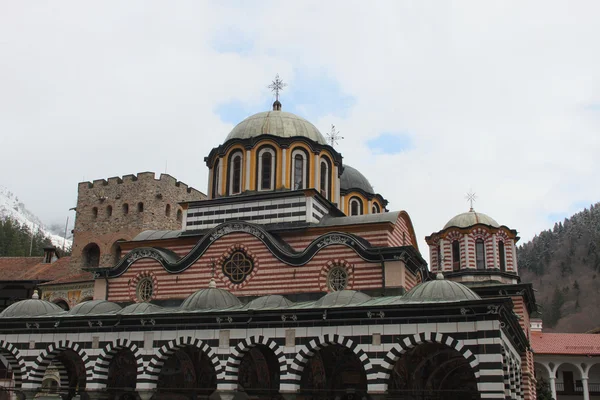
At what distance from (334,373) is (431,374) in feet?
12.0

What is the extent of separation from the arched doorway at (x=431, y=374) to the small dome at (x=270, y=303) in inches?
163

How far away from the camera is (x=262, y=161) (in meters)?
28.3

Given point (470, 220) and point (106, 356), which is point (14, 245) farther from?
point (106, 356)

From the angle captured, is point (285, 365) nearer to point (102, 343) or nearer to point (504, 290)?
point (102, 343)

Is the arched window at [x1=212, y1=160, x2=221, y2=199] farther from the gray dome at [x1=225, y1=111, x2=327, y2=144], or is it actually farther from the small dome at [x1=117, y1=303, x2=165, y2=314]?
the small dome at [x1=117, y1=303, x2=165, y2=314]

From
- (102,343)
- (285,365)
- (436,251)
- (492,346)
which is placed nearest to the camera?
(492,346)

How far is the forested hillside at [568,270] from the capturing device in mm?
91688

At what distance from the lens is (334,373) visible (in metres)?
22.5

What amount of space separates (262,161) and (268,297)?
25.2 ft

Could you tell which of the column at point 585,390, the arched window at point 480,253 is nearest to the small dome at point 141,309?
the arched window at point 480,253

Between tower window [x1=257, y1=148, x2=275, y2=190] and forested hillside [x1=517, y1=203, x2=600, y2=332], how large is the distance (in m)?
69.9

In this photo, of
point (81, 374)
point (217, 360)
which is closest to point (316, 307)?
point (217, 360)

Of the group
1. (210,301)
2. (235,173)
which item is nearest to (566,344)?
(235,173)

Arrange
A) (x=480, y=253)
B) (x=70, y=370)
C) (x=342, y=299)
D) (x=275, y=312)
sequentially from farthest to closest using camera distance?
1. (x=480, y=253)
2. (x=70, y=370)
3. (x=342, y=299)
4. (x=275, y=312)
